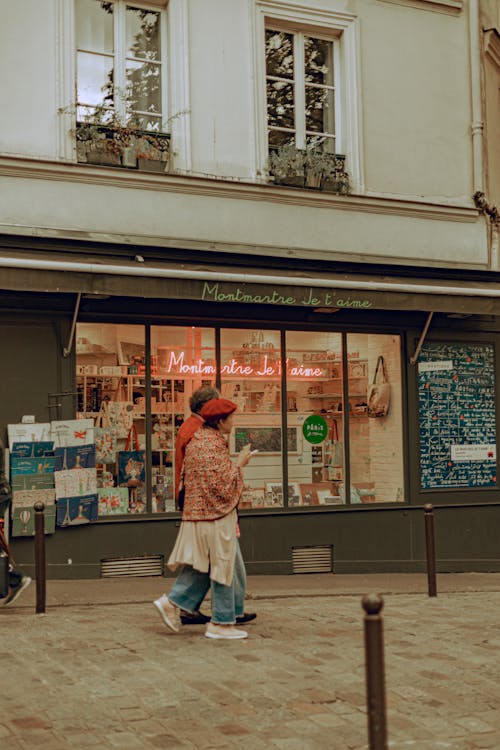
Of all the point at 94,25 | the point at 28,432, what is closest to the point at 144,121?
the point at 94,25

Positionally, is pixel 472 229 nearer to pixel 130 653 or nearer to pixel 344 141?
pixel 344 141

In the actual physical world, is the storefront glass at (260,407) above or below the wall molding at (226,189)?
below

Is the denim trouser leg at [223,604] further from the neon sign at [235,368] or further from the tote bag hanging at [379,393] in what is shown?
the tote bag hanging at [379,393]

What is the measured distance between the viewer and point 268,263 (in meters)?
10.9

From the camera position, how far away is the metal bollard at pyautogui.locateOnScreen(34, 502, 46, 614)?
312 inches

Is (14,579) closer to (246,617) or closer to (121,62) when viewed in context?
(246,617)

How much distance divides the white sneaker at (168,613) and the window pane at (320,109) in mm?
6935

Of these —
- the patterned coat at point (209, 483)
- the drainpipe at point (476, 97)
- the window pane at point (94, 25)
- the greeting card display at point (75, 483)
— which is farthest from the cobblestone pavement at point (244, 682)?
the drainpipe at point (476, 97)

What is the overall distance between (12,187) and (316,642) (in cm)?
579

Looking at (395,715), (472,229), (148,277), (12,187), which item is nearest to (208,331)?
(148,277)

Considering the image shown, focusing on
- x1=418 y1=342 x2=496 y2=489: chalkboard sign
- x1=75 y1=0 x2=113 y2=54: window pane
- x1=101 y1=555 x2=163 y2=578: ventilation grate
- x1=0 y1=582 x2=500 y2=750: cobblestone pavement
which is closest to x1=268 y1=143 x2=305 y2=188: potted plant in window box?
x1=75 y1=0 x2=113 y2=54: window pane

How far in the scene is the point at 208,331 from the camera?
11.1 meters

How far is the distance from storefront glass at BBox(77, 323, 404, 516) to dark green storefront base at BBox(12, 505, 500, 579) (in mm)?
232

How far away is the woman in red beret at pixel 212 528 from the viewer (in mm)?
6922
